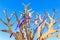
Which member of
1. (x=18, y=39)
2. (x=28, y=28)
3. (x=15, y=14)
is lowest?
(x=18, y=39)

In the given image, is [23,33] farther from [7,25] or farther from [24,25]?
[7,25]

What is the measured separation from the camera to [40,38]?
7199 mm

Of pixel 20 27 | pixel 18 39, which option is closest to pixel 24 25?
pixel 20 27

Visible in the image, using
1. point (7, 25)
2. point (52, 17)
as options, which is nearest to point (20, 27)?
point (7, 25)

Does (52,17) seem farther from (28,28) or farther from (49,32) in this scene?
(28,28)

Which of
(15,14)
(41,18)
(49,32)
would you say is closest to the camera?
(15,14)

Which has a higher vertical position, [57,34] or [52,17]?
[52,17]

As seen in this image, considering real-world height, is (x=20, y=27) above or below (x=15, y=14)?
below

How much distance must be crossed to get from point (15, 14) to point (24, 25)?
0.59 meters

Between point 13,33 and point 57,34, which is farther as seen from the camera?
point 57,34

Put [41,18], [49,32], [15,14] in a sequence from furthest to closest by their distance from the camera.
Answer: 1. [41,18]
2. [49,32]
3. [15,14]

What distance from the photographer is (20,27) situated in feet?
22.6

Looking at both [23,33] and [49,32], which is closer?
[23,33]

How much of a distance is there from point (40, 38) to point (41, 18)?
119 centimetres
